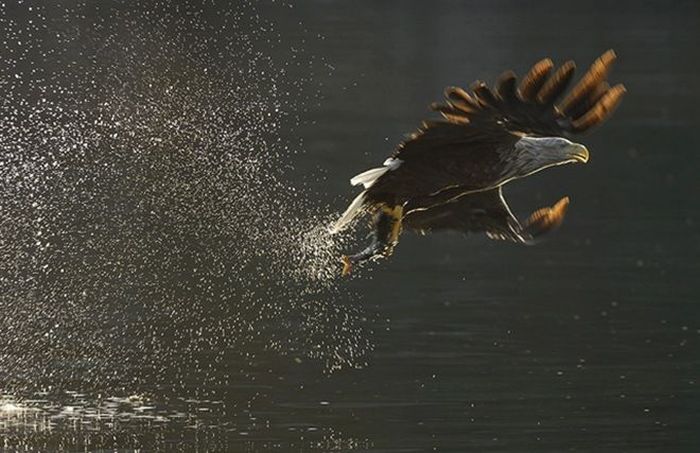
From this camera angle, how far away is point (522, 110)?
6930 mm

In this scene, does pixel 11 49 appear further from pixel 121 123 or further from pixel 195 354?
pixel 195 354

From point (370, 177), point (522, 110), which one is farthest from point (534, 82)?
point (370, 177)

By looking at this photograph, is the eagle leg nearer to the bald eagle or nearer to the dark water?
the bald eagle

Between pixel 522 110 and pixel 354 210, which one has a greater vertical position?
pixel 522 110


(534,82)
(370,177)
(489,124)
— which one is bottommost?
(370,177)

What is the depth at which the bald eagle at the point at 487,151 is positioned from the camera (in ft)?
22.5

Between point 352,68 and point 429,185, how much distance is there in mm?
13151

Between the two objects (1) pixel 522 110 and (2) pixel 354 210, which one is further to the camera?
(2) pixel 354 210

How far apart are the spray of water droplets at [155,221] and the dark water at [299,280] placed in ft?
0.09

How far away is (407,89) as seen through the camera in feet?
62.8

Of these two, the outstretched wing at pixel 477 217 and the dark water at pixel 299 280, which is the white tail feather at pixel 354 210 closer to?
the outstretched wing at pixel 477 217

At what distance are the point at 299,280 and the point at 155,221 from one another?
65.8 inches

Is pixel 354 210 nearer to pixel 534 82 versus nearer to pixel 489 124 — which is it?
pixel 489 124

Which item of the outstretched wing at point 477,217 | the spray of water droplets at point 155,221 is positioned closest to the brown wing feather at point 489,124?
the outstretched wing at point 477,217
